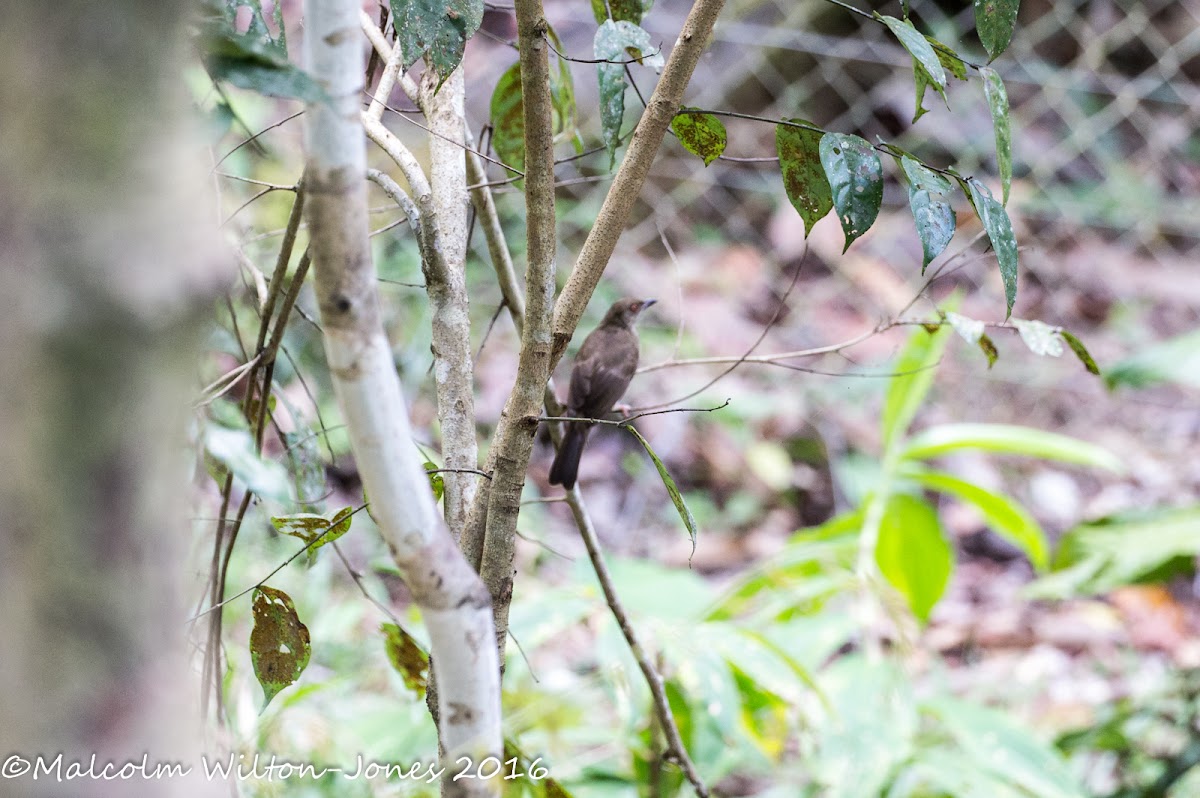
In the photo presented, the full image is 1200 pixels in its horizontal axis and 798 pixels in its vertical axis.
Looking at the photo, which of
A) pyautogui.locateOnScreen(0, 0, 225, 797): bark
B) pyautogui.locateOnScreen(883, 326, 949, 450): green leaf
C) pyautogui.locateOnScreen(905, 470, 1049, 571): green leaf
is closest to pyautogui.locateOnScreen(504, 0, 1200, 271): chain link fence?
pyautogui.locateOnScreen(883, 326, 949, 450): green leaf

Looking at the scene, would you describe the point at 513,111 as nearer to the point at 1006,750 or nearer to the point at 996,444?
the point at 1006,750

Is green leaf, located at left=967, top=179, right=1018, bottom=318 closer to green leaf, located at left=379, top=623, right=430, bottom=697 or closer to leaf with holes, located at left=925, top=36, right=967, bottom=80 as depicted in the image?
leaf with holes, located at left=925, top=36, right=967, bottom=80

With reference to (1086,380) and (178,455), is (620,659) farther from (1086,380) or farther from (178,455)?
(1086,380)

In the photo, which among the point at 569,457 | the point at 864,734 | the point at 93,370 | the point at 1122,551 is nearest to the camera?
the point at 93,370

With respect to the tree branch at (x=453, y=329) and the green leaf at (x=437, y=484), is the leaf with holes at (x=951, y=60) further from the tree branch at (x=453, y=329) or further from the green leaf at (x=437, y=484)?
the green leaf at (x=437, y=484)

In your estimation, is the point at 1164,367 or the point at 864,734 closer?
the point at 864,734

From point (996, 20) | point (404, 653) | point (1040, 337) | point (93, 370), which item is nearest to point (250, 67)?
point (93, 370)

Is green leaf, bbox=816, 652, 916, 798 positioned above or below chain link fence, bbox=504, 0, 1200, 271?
below

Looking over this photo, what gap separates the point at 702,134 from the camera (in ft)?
4.27

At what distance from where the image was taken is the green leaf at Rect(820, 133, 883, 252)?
113 cm

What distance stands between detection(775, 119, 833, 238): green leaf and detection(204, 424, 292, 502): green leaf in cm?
68

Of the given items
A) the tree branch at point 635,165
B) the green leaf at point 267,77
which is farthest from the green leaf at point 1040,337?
the green leaf at point 267,77

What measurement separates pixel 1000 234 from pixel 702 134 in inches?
15.2

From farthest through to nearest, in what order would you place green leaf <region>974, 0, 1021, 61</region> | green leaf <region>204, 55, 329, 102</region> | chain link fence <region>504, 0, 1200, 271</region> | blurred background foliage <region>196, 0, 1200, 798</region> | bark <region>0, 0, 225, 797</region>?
chain link fence <region>504, 0, 1200, 271</region>, blurred background foliage <region>196, 0, 1200, 798</region>, green leaf <region>974, 0, 1021, 61</region>, green leaf <region>204, 55, 329, 102</region>, bark <region>0, 0, 225, 797</region>
